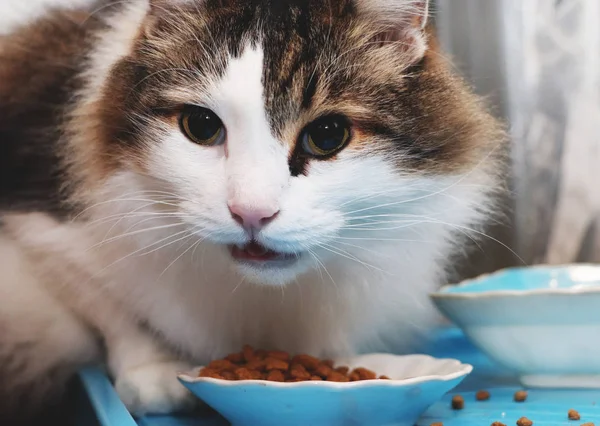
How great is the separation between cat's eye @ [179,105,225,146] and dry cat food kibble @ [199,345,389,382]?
1.13 feet

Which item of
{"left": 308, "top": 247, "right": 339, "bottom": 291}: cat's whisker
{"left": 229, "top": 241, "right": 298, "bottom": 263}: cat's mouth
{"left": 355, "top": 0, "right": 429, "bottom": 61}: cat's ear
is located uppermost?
{"left": 355, "top": 0, "right": 429, "bottom": 61}: cat's ear

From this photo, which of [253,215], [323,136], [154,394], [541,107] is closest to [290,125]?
[323,136]

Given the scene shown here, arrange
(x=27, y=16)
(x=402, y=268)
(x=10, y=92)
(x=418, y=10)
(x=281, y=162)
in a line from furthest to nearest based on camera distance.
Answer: (x=27, y=16), (x=10, y=92), (x=402, y=268), (x=418, y=10), (x=281, y=162)

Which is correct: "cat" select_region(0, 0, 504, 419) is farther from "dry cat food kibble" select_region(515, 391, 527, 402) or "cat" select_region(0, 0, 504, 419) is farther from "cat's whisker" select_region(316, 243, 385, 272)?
"dry cat food kibble" select_region(515, 391, 527, 402)

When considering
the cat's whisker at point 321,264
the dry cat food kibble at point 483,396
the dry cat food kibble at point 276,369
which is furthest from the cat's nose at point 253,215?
the dry cat food kibble at point 483,396

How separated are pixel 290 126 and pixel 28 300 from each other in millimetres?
643

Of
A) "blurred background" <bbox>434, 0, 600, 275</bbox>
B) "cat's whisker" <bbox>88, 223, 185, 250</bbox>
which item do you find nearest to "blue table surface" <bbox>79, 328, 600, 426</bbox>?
"cat's whisker" <bbox>88, 223, 185, 250</bbox>

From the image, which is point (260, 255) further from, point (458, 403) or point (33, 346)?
point (33, 346)

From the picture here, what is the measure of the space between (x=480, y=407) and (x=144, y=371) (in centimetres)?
56

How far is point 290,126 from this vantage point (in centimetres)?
97

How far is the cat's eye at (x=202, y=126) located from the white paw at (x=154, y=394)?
41cm

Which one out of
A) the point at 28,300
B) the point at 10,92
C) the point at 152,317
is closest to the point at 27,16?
the point at 10,92

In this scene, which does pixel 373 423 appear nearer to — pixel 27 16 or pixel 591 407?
pixel 591 407

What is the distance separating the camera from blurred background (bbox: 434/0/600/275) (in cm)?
191
